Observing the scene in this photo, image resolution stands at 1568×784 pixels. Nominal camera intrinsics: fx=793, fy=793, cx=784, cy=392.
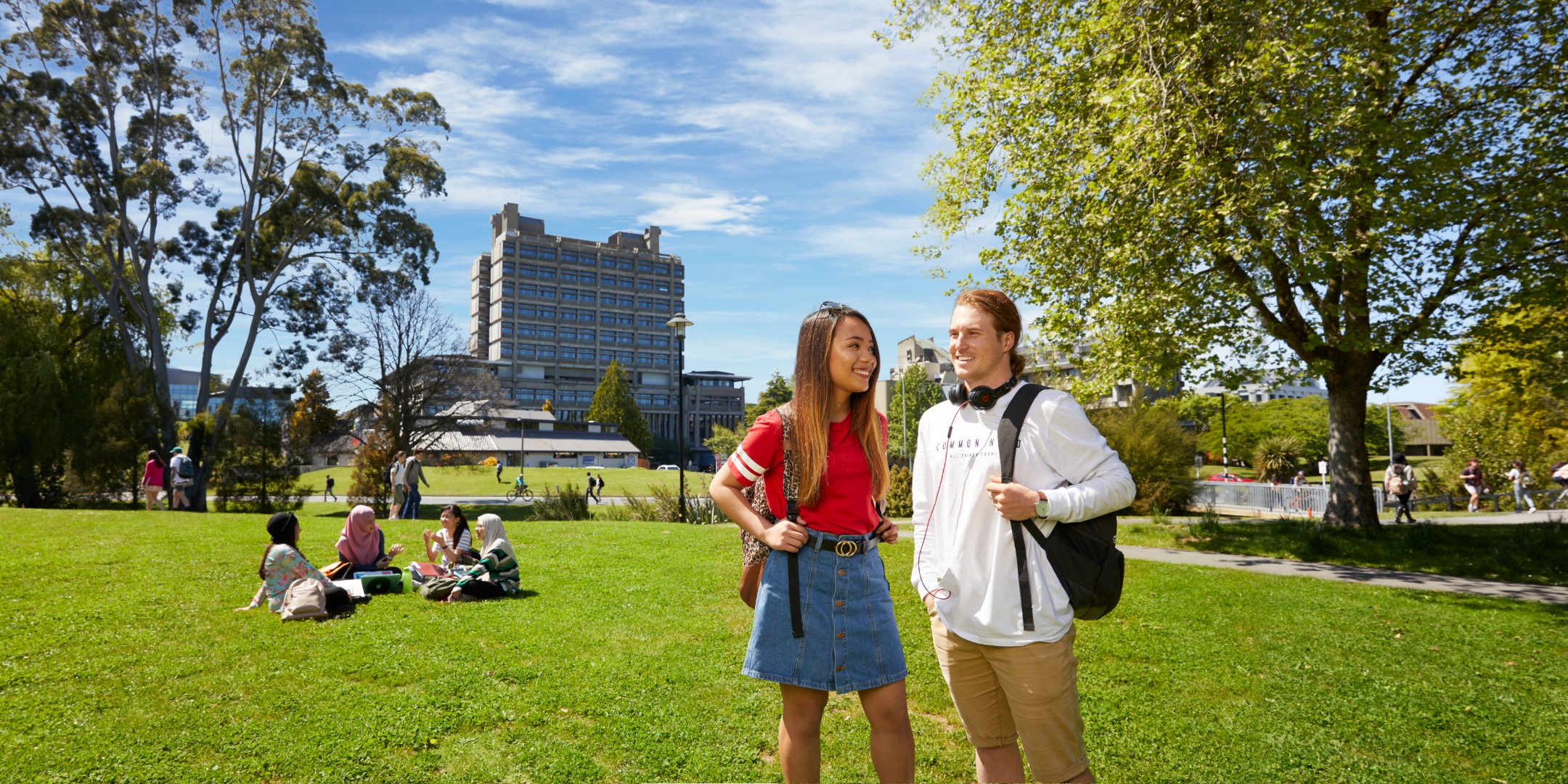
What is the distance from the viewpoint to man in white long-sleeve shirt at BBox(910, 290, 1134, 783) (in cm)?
259

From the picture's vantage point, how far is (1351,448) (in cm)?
1457

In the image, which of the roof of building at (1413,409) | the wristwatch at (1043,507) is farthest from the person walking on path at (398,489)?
the roof of building at (1413,409)

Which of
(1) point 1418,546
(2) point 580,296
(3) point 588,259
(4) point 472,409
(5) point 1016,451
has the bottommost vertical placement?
(1) point 1418,546

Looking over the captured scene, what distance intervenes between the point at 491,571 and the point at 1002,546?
287 inches

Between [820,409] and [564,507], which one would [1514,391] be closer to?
[564,507]

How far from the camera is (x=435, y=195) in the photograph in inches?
1324

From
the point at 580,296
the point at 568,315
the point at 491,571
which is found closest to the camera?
the point at 491,571

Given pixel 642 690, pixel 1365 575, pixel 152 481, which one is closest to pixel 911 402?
pixel 152 481

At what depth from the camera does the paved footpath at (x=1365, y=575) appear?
10188 millimetres

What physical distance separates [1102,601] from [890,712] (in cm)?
83

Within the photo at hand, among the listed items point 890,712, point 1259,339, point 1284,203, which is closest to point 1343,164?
point 1284,203

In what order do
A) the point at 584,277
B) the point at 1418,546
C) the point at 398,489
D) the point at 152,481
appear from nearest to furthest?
the point at 1418,546, the point at 398,489, the point at 152,481, the point at 584,277

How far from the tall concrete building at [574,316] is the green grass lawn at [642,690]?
100438 mm

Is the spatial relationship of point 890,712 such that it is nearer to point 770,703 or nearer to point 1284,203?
point 770,703
